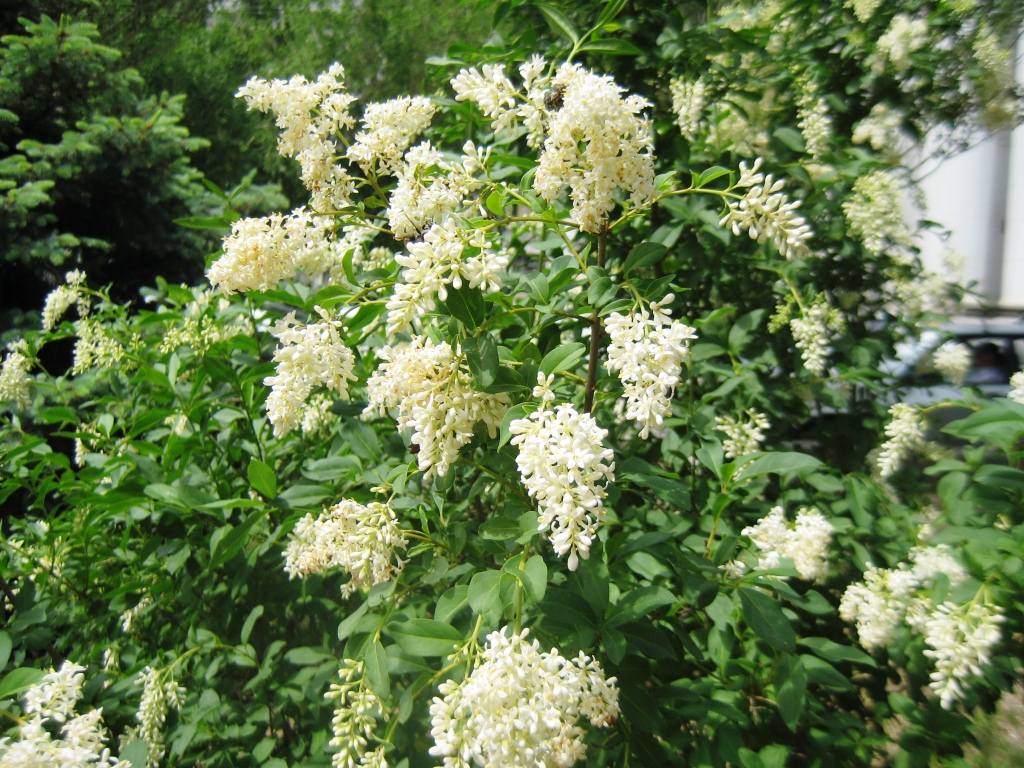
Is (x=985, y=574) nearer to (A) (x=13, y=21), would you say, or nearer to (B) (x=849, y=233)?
(B) (x=849, y=233)

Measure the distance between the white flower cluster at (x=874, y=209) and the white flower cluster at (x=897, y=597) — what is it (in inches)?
39.4

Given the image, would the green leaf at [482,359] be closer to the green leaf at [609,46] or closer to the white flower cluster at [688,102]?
the green leaf at [609,46]

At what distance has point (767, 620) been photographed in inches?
52.2

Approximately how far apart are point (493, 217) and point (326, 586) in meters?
1.08

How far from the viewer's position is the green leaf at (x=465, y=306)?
46.8 inches

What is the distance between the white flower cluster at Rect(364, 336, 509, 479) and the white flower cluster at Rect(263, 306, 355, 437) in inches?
3.9

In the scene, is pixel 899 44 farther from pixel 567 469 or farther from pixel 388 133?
pixel 567 469

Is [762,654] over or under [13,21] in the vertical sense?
under

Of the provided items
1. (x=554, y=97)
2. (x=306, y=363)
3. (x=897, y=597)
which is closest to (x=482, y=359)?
(x=306, y=363)

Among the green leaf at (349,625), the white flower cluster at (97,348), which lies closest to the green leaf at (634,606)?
the green leaf at (349,625)

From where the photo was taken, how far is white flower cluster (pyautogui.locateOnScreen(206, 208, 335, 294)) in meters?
1.39

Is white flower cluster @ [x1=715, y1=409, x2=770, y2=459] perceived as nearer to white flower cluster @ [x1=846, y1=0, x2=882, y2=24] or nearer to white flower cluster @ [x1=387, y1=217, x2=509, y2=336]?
white flower cluster @ [x1=387, y1=217, x2=509, y2=336]

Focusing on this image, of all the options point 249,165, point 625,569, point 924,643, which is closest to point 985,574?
point 924,643

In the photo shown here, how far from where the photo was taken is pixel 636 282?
1345 millimetres
